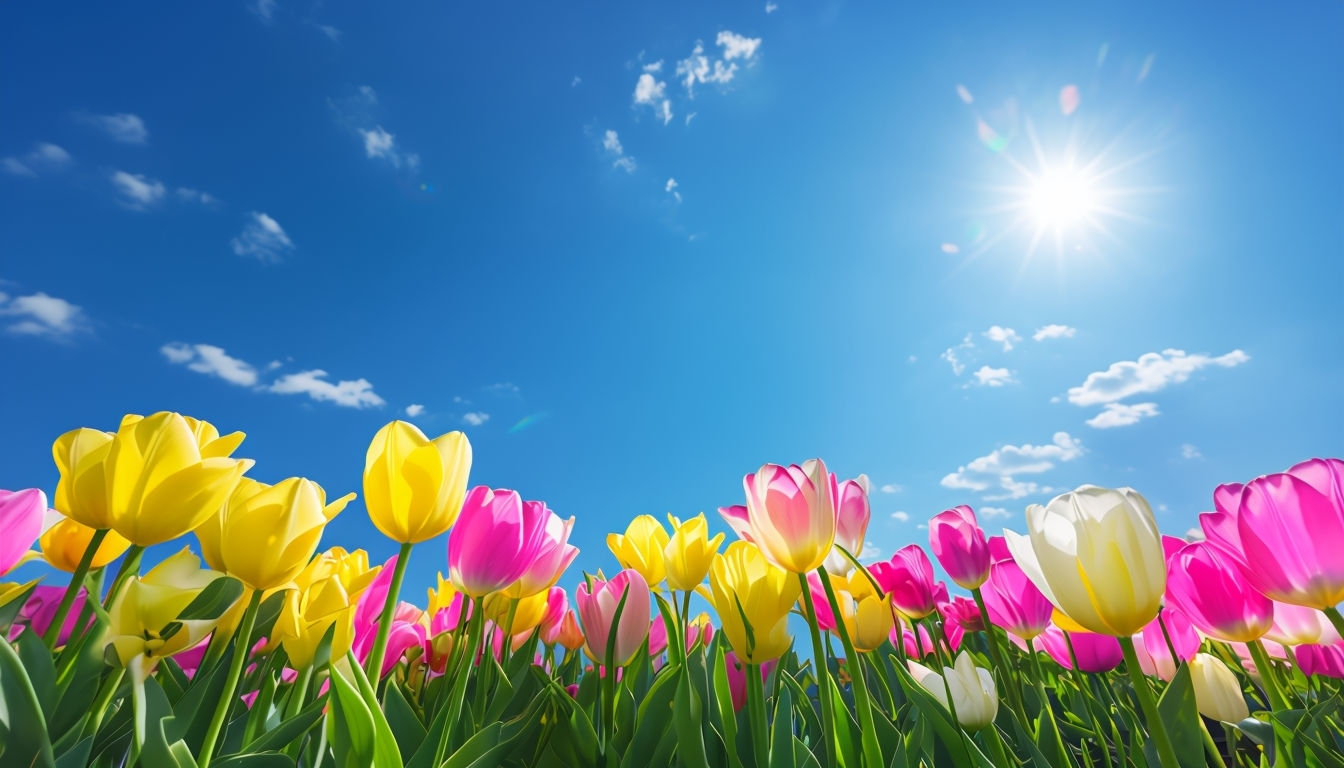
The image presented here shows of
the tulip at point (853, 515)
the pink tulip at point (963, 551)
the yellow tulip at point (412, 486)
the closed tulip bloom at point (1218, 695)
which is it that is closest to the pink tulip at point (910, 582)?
the pink tulip at point (963, 551)

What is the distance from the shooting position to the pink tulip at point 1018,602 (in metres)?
2.10

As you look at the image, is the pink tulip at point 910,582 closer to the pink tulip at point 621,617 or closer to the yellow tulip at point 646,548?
the yellow tulip at point 646,548

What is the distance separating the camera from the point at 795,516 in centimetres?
138

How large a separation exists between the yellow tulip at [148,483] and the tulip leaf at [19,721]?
0.81ft

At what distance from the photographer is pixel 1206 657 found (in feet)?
6.09

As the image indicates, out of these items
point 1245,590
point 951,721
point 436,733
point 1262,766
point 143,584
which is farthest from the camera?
point 1245,590

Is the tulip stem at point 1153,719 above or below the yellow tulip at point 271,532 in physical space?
below

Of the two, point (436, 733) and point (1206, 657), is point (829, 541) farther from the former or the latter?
point (1206, 657)

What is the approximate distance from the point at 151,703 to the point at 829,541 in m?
1.23

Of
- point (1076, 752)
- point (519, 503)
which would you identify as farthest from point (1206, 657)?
point (519, 503)

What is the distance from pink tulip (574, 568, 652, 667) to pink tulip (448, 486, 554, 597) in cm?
30

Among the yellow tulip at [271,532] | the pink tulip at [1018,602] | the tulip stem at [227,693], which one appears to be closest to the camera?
the tulip stem at [227,693]

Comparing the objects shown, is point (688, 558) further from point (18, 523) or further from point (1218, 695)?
point (18, 523)

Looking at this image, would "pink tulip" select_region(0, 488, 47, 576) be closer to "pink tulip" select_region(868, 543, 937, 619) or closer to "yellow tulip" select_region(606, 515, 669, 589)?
"yellow tulip" select_region(606, 515, 669, 589)
